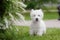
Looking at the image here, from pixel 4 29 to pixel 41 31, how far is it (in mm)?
3033

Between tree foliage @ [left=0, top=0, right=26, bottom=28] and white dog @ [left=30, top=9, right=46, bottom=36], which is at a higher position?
tree foliage @ [left=0, top=0, right=26, bottom=28]

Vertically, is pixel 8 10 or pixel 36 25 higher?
pixel 8 10

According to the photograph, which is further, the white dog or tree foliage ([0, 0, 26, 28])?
the white dog

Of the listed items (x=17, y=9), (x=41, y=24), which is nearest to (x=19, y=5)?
(x=17, y=9)

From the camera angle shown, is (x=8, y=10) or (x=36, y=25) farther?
(x=36, y=25)

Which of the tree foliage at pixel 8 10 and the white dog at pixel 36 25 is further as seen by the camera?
the white dog at pixel 36 25

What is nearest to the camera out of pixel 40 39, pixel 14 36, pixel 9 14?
pixel 9 14

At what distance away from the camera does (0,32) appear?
720 centimetres

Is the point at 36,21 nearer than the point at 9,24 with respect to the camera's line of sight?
No

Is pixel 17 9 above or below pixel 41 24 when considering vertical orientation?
above

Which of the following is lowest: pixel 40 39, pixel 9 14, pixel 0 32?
pixel 40 39

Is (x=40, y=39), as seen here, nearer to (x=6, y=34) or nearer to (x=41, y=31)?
(x=41, y=31)

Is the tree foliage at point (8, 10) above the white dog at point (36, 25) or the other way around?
above

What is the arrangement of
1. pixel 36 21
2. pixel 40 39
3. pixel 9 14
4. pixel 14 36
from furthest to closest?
pixel 36 21 → pixel 40 39 → pixel 14 36 → pixel 9 14
